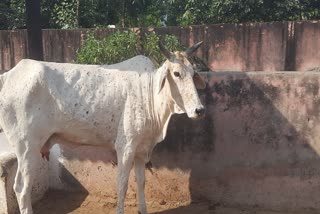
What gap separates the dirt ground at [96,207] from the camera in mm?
5043

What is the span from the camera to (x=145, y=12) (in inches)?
637

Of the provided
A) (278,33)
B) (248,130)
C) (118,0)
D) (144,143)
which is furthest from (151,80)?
(118,0)

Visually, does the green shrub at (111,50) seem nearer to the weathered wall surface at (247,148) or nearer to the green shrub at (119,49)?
the green shrub at (119,49)

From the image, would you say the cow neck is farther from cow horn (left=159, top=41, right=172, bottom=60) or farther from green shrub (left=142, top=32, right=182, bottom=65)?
green shrub (left=142, top=32, right=182, bottom=65)

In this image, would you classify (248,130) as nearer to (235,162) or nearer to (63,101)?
(235,162)

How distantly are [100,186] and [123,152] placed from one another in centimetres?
122

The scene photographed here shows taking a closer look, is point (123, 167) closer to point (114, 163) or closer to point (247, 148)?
point (114, 163)

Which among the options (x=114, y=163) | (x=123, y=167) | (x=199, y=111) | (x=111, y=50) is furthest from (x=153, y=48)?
(x=199, y=111)

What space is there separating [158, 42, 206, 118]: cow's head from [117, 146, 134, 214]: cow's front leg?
62 cm

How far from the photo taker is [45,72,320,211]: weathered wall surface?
484 cm

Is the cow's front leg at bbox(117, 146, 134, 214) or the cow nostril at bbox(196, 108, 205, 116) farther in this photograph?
the cow's front leg at bbox(117, 146, 134, 214)

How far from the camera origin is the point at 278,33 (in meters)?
10.1

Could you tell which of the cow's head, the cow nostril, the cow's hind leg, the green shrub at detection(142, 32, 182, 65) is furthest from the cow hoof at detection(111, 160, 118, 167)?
the cow nostril

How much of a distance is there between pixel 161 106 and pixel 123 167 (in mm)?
697
